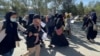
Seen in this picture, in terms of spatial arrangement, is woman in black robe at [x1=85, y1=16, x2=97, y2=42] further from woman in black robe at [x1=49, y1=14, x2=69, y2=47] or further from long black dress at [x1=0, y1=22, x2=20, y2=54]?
long black dress at [x1=0, y1=22, x2=20, y2=54]

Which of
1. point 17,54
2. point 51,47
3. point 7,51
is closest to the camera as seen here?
point 7,51

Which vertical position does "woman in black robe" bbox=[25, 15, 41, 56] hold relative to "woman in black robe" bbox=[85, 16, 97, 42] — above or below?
above

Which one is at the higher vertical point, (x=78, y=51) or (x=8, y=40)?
(x=8, y=40)

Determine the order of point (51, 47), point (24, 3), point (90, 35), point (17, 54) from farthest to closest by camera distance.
Result: point (24, 3) → point (90, 35) → point (51, 47) → point (17, 54)

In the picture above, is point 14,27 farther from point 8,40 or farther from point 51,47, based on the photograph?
point 51,47

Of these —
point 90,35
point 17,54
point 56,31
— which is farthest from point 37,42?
point 90,35

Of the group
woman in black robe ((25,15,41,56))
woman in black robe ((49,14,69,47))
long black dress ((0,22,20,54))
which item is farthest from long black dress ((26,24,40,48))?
woman in black robe ((49,14,69,47))

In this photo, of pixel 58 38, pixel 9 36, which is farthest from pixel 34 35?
pixel 58 38

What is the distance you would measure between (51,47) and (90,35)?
3.01 metres

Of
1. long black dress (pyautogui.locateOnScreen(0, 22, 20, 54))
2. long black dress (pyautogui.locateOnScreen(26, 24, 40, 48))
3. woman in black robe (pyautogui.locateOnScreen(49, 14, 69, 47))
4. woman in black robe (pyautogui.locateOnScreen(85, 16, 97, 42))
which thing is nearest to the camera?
long black dress (pyautogui.locateOnScreen(0, 22, 20, 54))

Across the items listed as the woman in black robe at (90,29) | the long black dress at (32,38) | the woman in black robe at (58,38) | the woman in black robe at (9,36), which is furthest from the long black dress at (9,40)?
the woman in black robe at (90,29)

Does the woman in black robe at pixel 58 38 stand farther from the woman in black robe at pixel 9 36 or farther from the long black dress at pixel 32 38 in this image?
the woman in black robe at pixel 9 36

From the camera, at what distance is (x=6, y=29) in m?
7.50

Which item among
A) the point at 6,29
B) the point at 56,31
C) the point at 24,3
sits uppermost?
the point at 6,29
